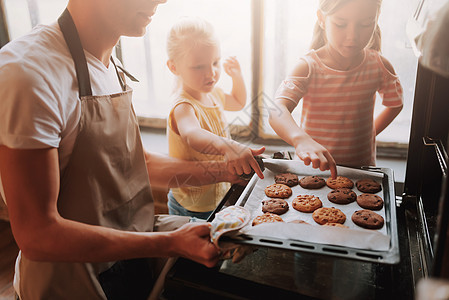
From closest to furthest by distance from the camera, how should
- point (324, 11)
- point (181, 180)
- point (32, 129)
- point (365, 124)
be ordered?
1. point (32, 129)
2. point (324, 11)
3. point (365, 124)
4. point (181, 180)

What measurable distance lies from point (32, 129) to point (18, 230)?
0.26 meters

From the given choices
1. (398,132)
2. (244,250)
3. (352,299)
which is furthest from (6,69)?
(398,132)

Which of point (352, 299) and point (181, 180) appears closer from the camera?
point (352, 299)

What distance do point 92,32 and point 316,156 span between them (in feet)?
2.41

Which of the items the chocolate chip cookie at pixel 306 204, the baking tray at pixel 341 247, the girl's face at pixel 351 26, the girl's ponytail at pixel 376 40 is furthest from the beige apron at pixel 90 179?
the girl's ponytail at pixel 376 40

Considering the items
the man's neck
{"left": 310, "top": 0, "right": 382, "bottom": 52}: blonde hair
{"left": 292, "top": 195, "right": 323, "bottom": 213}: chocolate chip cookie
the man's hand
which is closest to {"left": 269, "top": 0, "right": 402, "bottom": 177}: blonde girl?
{"left": 310, "top": 0, "right": 382, "bottom": 52}: blonde hair

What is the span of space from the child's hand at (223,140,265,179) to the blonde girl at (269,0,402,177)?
0.12 metres

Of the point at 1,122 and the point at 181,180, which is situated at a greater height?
the point at 1,122

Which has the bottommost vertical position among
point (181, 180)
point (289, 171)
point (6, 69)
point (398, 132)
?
point (181, 180)

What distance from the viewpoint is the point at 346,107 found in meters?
1.11

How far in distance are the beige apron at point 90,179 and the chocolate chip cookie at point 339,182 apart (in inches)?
24.8

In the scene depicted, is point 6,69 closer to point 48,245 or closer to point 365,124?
point 48,245

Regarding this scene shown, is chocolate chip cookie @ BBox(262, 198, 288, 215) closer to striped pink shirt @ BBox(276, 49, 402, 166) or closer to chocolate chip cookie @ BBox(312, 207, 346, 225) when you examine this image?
chocolate chip cookie @ BBox(312, 207, 346, 225)

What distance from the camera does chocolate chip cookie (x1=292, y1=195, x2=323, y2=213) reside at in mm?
1069
